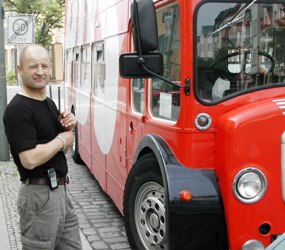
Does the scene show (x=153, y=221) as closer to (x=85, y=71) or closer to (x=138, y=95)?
(x=138, y=95)

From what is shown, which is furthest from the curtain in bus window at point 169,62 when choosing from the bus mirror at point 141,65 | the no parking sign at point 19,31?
the no parking sign at point 19,31

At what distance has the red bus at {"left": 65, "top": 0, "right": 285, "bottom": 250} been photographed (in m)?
3.30

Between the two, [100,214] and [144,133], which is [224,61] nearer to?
[144,133]

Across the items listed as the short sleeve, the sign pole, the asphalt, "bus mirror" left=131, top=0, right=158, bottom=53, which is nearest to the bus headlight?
"bus mirror" left=131, top=0, right=158, bottom=53

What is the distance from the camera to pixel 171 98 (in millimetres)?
3859

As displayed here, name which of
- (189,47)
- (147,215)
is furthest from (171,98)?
(147,215)

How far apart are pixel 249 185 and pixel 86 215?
3167mm

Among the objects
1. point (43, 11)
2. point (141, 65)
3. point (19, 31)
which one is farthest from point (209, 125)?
point (43, 11)

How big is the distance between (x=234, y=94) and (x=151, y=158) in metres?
0.88

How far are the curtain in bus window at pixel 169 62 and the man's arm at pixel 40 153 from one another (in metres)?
1.03

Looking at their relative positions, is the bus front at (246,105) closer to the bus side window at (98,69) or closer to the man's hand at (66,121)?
the man's hand at (66,121)

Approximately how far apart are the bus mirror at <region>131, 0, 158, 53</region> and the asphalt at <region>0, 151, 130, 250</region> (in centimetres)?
234

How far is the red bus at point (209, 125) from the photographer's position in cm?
330

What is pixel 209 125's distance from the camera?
351cm
